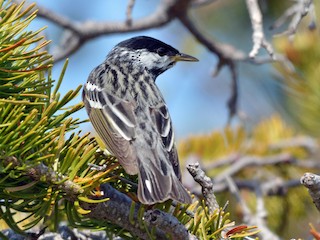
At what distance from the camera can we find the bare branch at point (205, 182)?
171cm

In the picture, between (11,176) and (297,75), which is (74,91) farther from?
(297,75)

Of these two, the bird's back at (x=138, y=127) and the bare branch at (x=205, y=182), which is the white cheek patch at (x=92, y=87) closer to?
the bird's back at (x=138, y=127)

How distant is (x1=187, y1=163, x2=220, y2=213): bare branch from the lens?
67.4 inches

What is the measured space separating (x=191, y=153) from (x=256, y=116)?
3.12 m

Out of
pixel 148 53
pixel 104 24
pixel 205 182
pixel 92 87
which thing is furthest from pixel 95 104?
pixel 104 24

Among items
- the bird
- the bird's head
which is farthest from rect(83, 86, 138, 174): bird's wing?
the bird's head

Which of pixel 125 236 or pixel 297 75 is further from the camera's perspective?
pixel 297 75

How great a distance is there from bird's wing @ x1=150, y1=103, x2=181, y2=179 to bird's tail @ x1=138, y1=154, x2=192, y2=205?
0.17 feet

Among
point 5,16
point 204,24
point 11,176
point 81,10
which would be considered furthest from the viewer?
point 81,10

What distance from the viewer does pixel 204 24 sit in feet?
20.5

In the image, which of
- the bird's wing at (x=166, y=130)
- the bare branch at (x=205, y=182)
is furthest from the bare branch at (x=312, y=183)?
the bird's wing at (x=166, y=130)

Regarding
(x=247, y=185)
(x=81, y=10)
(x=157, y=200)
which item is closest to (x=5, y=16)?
(x=157, y=200)

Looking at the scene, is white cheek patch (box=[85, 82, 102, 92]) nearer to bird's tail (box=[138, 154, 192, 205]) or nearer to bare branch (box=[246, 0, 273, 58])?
bird's tail (box=[138, 154, 192, 205])

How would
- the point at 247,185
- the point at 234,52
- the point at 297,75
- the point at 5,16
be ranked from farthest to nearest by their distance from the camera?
the point at 234,52 → the point at 297,75 → the point at 247,185 → the point at 5,16
